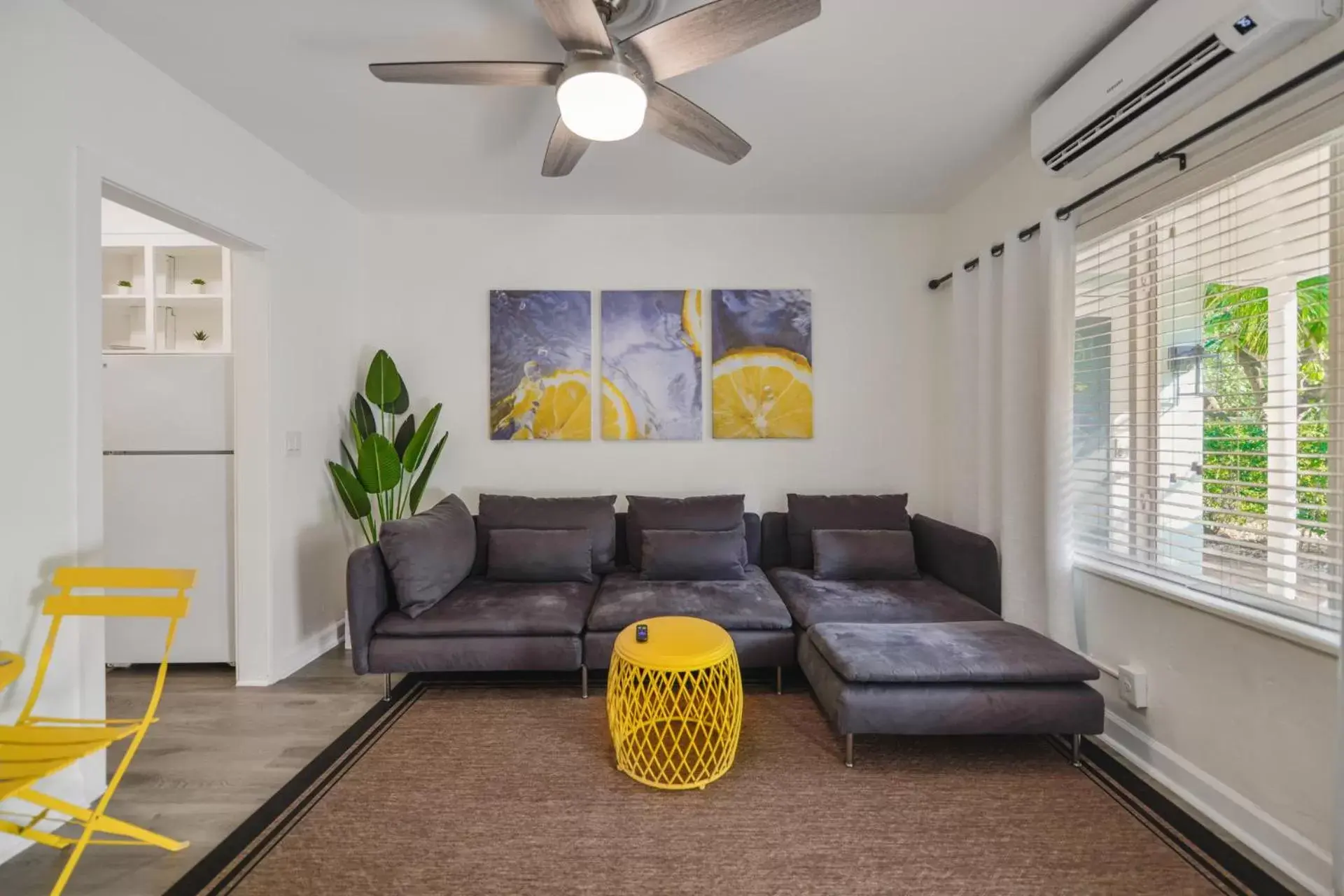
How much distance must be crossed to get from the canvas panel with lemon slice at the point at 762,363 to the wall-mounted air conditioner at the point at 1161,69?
1497 mm

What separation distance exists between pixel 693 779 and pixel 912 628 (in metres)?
1.04

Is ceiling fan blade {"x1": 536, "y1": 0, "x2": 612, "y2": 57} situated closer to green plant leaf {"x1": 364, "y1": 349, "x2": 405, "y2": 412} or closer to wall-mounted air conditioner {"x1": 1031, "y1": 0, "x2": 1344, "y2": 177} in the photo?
wall-mounted air conditioner {"x1": 1031, "y1": 0, "x2": 1344, "y2": 177}

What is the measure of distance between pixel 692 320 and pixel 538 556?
68.7 inches

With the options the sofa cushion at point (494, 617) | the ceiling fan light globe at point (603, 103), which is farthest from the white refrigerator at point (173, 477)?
the ceiling fan light globe at point (603, 103)

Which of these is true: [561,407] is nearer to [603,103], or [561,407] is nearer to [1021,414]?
[603,103]

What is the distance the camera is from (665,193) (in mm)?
3092

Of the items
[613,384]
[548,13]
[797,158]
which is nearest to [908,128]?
[797,158]

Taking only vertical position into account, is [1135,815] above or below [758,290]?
below

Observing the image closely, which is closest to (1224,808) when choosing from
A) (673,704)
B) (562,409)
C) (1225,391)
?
(1225,391)

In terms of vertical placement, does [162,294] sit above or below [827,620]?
above

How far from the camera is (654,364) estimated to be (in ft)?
11.2

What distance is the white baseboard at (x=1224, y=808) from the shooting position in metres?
1.45

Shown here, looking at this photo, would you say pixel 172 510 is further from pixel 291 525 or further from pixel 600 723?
pixel 600 723

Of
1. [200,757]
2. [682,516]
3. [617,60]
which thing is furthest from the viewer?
[682,516]
